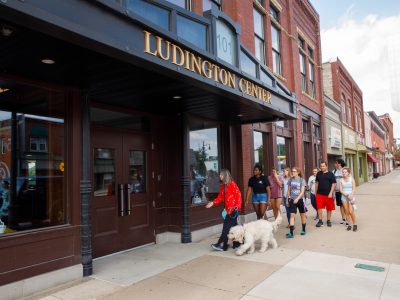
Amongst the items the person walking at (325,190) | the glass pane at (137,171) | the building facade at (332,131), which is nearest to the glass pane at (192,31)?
the glass pane at (137,171)

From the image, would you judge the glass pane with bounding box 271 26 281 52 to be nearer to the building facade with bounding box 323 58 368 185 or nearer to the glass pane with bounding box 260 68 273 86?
the glass pane with bounding box 260 68 273 86

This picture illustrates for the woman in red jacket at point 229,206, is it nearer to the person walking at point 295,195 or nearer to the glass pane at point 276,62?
the person walking at point 295,195

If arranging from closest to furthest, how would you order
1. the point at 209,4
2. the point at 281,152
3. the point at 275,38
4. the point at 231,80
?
the point at 231,80
the point at 209,4
the point at 281,152
the point at 275,38

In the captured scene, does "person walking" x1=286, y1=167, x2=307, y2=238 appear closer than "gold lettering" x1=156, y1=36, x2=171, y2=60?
No

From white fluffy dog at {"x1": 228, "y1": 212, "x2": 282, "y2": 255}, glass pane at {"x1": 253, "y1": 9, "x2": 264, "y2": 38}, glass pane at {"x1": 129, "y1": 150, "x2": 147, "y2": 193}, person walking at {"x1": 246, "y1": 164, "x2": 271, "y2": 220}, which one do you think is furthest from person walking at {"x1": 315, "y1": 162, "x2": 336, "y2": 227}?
glass pane at {"x1": 253, "y1": 9, "x2": 264, "y2": 38}

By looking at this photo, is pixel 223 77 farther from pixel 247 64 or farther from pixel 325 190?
pixel 325 190

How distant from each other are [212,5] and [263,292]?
799 centimetres

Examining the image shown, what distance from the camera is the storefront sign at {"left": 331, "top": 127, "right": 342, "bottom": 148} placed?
21.2 meters

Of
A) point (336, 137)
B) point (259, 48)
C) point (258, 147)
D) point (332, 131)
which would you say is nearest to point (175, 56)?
point (258, 147)

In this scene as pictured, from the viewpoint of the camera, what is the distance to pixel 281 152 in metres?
13.7

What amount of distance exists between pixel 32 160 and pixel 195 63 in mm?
2910

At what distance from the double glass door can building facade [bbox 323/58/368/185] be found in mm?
19766

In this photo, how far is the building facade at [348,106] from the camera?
24.5m

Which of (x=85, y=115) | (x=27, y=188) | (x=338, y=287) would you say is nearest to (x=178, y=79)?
(x=85, y=115)
